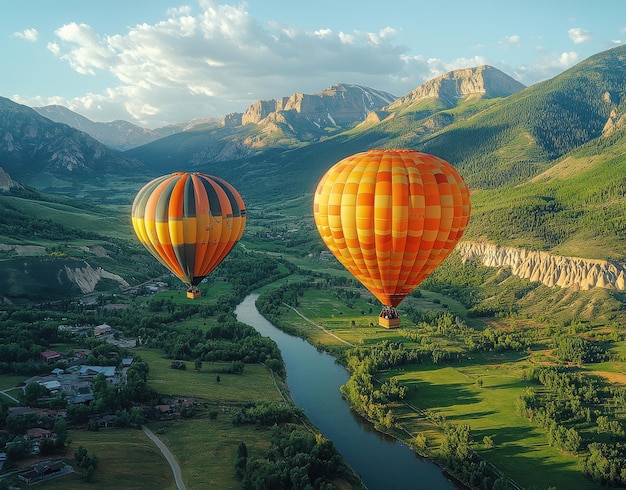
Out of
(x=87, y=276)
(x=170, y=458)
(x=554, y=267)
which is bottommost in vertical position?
(x=170, y=458)

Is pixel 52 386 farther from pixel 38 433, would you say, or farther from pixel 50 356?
pixel 38 433

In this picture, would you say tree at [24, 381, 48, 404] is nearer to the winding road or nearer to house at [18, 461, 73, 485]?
the winding road

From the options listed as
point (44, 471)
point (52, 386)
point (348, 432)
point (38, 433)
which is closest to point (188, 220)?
point (44, 471)

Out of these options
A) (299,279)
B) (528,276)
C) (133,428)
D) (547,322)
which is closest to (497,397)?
(547,322)

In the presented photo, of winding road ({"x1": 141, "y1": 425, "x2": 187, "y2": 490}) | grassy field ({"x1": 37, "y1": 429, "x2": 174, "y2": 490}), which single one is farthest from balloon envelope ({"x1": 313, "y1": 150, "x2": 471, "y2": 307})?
grassy field ({"x1": 37, "y1": 429, "x2": 174, "y2": 490})

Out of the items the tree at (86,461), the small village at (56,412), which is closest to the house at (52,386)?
the small village at (56,412)
